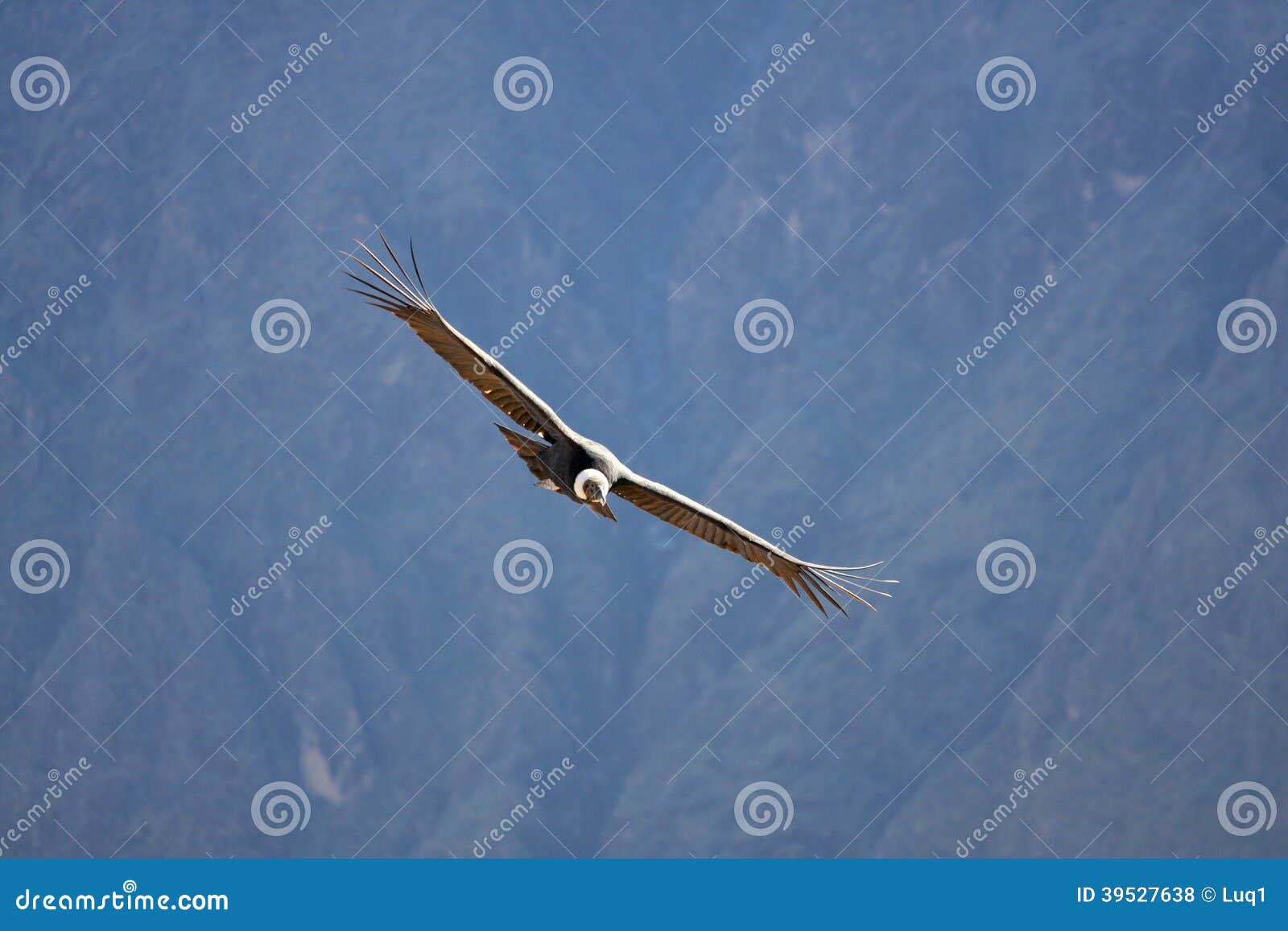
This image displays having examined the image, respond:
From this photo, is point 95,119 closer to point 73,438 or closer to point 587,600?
point 73,438

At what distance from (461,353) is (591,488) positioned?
7.59ft

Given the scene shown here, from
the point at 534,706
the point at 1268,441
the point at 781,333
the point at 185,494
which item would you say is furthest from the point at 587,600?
the point at 1268,441

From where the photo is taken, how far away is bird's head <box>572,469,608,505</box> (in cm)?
1900

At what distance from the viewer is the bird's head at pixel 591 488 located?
19000 mm

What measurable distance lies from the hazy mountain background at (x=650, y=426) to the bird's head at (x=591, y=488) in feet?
137

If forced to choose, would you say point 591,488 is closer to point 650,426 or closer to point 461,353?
point 461,353

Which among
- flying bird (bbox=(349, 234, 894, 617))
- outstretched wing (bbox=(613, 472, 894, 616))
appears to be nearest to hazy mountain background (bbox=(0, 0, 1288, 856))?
outstretched wing (bbox=(613, 472, 894, 616))

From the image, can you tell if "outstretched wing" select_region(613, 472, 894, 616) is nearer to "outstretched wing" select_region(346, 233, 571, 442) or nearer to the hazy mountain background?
"outstretched wing" select_region(346, 233, 571, 442)

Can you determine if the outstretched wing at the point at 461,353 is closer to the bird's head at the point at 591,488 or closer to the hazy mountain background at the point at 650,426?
the bird's head at the point at 591,488

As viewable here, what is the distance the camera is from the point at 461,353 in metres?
18.9

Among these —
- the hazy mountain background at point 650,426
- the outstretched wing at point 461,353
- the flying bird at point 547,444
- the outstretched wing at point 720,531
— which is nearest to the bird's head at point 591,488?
the flying bird at point 547,444

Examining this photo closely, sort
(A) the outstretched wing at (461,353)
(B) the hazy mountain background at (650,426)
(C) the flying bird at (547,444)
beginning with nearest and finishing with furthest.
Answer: (A) the outstretched wing at (461,353) → (C) the flying bird at (547,444) → (B) the hazy mountain background at (650,426)

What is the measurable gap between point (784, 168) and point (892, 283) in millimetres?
7276

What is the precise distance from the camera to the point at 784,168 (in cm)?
6894
